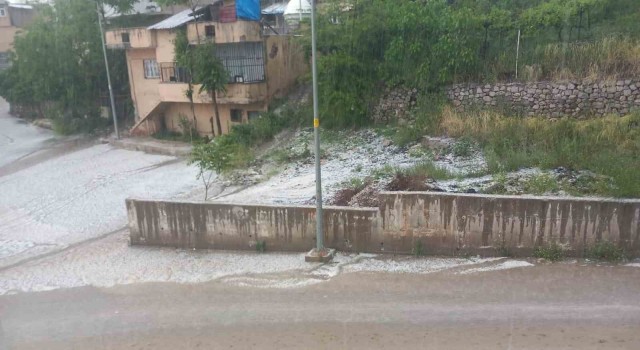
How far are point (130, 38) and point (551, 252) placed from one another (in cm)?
2245

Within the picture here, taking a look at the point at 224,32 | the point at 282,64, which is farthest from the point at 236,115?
the point at 224,32

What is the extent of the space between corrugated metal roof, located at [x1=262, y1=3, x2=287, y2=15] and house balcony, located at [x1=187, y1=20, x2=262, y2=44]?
14.6ft

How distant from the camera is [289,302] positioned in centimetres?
827

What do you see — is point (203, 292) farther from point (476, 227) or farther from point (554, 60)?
point (554, 60)

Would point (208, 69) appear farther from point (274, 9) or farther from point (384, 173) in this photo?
point (384, 173)

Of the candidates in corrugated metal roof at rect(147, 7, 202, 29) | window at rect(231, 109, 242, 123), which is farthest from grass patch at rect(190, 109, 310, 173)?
corrugated metal roof at rect(147, 7, 202, 29)

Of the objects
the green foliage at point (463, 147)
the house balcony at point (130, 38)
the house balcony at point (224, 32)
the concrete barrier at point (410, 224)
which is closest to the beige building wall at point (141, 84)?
the house balcony at point (130, 38)

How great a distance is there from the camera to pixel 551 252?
897 centimetres

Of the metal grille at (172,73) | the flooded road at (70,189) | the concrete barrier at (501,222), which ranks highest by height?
the metal grille at (172,73)

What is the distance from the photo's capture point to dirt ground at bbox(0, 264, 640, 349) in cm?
692

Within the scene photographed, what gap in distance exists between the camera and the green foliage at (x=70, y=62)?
2881cm

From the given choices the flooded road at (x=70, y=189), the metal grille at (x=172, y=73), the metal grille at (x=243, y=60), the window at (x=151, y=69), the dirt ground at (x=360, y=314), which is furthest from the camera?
the window at (x=151, y=69)

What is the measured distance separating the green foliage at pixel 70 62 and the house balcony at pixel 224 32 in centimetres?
920

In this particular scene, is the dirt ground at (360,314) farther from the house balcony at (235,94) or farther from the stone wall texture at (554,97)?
the house balcony at (235,94)
